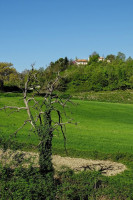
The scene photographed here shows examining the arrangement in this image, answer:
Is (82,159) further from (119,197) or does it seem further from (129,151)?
(119,197)

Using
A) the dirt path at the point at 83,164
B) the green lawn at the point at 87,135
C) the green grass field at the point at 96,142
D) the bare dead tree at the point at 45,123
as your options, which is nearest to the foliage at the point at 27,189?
the bare dead tree at the point at 45,123

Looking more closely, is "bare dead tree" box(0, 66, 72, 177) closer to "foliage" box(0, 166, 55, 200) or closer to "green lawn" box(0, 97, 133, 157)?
"green lawn" box(0, 97, 133, 157)

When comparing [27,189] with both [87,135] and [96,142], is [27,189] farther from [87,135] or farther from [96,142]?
[87,135]

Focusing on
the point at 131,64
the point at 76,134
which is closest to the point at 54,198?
the point at 76,134

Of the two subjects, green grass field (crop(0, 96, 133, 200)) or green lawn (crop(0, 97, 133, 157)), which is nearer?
green grass field (crop(0, 96, 133, 200))

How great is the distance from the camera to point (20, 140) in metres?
15.4

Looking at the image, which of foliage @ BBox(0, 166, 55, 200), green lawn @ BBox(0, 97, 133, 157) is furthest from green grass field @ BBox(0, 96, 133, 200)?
foliage @ BBox(0, 166, 55, 200)

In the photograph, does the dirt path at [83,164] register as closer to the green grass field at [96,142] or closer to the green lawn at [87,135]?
the green grass field at [96,142]

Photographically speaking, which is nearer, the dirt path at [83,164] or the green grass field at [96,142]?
the green grass field at [96,142]

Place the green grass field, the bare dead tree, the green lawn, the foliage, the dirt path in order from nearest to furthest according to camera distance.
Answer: the foliage
the bare dead tree
the green grass field
the dirt path
the green lawn

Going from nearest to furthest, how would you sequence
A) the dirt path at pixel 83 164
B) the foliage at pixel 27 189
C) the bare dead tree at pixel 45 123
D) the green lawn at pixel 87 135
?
the foliage at pixel 27 189 < the bare dead tree at pixel 45 123 < the dirt path at pixel 83 164 < the green lawn at pixel 87 135

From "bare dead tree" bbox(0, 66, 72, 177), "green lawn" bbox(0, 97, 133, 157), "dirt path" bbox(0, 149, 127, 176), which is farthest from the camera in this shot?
"green lawn" bbox(0, 97, 133, 157)

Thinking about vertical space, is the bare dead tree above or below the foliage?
above

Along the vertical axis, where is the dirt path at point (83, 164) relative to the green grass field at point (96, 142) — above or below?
below
